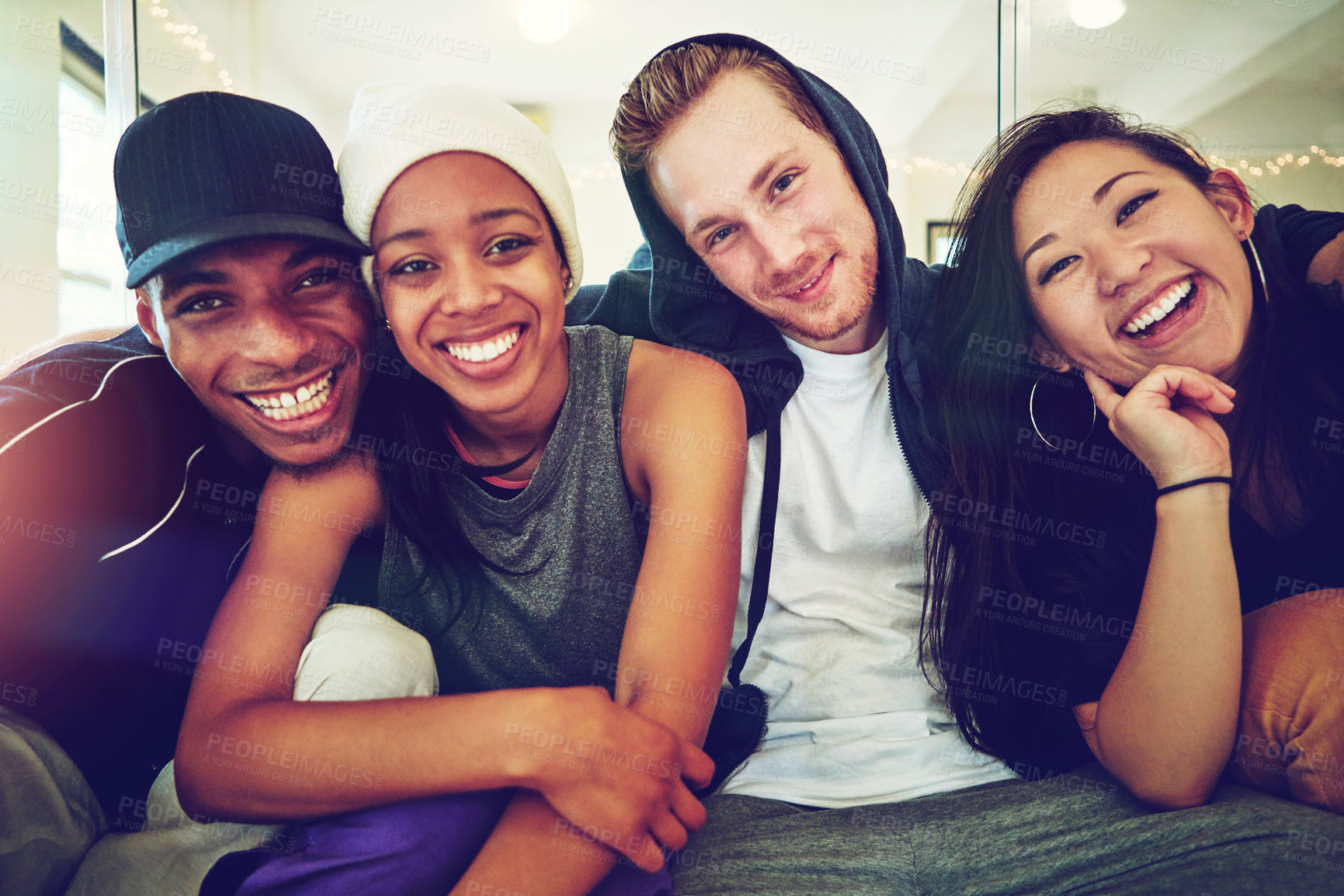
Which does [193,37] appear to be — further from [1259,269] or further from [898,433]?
[1259,269]

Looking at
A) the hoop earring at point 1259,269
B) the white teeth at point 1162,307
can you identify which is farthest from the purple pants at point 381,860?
the hoop earring at point 1259,269

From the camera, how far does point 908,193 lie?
4.11 metres

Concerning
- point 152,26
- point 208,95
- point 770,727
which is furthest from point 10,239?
point 770,727

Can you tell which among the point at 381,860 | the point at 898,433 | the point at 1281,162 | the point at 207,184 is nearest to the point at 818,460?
the point at 898,433

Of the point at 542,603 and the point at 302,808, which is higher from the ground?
the point at 542,603

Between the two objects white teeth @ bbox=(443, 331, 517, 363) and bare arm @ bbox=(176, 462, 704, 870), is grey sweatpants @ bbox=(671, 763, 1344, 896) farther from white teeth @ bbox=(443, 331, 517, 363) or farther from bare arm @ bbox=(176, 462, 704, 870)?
white teeth @ bbox=(443, 331, 517, 363)

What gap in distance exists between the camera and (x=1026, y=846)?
0.83m

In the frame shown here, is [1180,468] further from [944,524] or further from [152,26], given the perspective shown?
[152,26]

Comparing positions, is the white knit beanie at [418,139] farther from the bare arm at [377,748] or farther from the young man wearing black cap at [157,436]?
the bare arm at [377,748]

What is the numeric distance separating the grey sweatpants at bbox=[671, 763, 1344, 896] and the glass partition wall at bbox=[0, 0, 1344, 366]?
168cm

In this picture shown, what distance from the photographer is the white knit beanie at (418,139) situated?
→ 0.89m

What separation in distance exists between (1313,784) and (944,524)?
461mm

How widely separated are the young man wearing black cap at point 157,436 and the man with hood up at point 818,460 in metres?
0.52

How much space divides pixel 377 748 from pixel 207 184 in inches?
26.8
